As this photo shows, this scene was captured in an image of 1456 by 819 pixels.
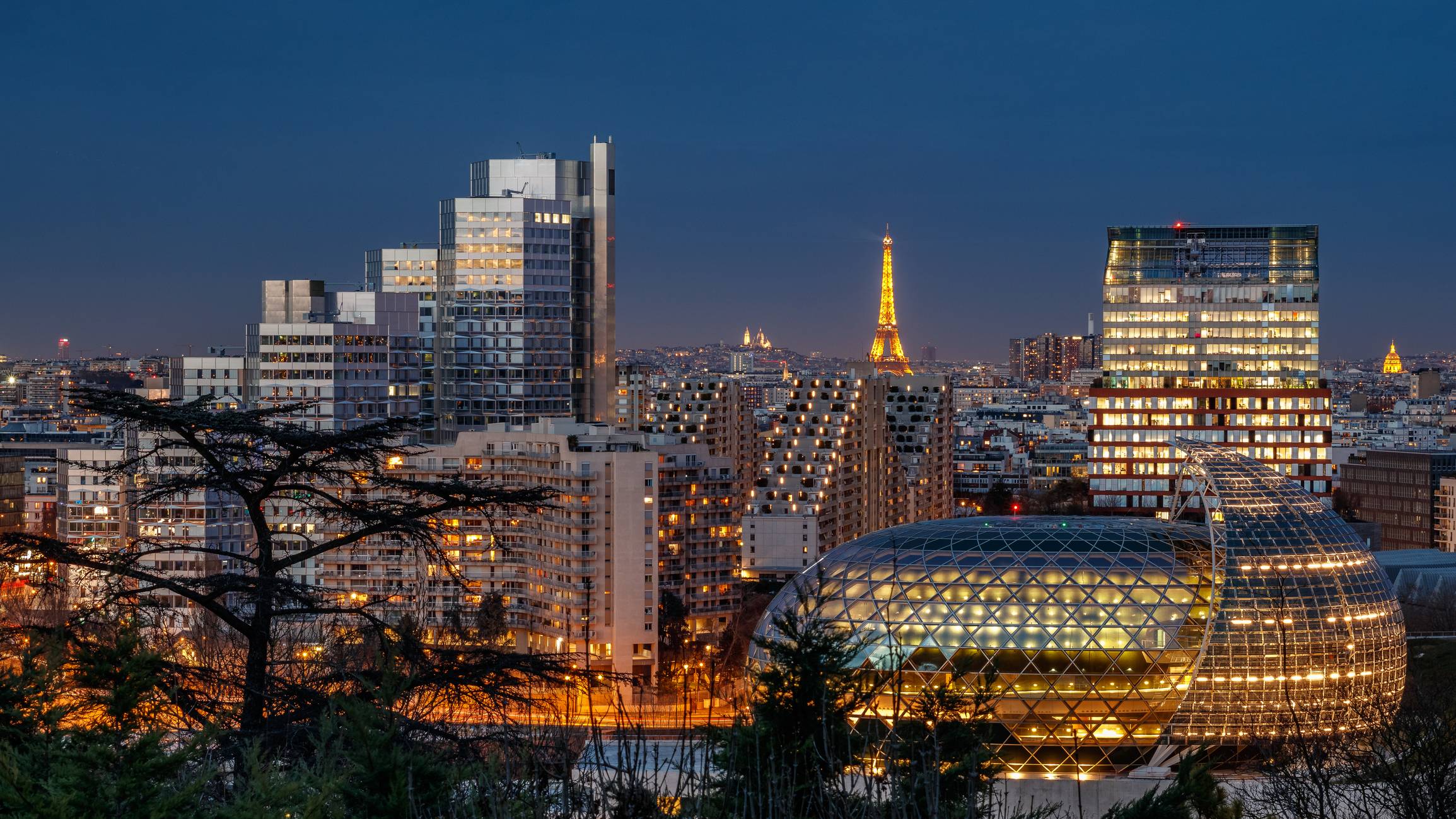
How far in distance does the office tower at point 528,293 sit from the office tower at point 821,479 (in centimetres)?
1429

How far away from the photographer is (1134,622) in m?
46.8

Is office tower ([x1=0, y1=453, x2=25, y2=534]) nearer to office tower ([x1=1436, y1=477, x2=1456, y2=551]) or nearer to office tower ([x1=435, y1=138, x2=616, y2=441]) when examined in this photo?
office tower ([x1=435, y1=138, x2=616, y2=441])

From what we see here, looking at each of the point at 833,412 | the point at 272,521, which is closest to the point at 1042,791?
the point at 272,521

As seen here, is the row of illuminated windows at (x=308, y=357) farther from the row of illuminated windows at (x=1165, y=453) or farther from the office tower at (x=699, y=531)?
the row of illuminated windows at (x=1165, y=453)

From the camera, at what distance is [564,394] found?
119562mm

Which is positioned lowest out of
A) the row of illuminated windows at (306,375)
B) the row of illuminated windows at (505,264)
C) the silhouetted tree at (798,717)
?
the silhouetted tree at (798,717)

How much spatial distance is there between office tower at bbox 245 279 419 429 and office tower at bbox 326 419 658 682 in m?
18.7

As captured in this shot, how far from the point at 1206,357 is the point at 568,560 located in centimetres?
5726

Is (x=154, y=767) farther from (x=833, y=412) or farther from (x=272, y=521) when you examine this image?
(x=833, y=412)

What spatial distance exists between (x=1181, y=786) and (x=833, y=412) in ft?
274

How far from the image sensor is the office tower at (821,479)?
89188mm

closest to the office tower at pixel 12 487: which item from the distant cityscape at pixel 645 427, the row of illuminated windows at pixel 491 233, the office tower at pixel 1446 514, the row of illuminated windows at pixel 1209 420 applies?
the distant cityscape at pixel 645 427

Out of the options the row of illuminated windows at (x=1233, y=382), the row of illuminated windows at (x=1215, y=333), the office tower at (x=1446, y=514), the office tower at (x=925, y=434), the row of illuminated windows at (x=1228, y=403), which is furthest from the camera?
the office tower at (x=925, y=434)

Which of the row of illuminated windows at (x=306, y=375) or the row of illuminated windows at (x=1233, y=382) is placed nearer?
the row of illuminated windows at (x=306, y=375)
